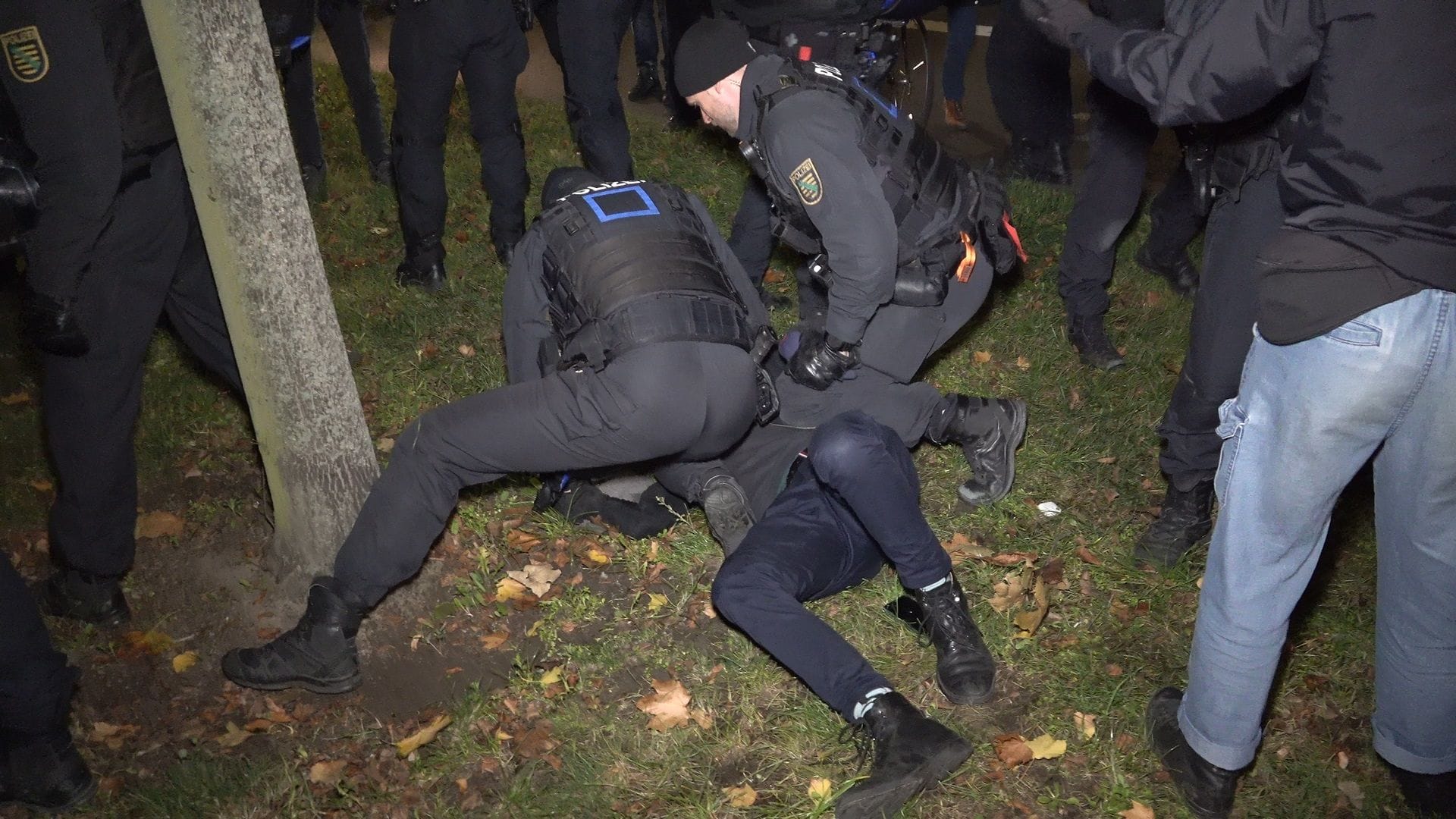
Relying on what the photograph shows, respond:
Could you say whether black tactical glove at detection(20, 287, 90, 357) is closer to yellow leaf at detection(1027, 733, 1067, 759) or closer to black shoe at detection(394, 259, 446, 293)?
black shoe at detection(394, 259, 446, 293)

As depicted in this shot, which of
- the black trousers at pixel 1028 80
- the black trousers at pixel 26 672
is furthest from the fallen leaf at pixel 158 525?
the black trousers at pixel 1028 80

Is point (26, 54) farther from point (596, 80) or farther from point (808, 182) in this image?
point (596, 80)

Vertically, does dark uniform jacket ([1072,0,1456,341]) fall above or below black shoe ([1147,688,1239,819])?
above

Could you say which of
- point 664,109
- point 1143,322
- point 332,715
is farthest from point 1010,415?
point 664,109

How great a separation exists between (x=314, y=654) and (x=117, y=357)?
1.17 meters

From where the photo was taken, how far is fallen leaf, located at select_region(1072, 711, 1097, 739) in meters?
3.29

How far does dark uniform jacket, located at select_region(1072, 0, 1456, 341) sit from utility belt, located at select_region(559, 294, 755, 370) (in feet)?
4.82

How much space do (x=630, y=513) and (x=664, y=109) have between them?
205 inches

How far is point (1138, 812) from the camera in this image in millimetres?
3037

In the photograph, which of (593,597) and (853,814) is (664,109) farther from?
(853,814)

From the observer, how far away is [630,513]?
4.14 meters

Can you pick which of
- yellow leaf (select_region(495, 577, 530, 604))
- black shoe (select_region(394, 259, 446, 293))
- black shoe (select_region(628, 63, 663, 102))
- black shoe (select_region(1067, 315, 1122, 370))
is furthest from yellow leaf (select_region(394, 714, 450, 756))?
black shoe (select_region(628, 63, 663, 102))

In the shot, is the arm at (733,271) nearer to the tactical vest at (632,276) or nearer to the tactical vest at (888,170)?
the tactical vest at (632,276)

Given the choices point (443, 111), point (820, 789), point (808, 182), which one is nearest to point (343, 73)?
point (443, 111)
